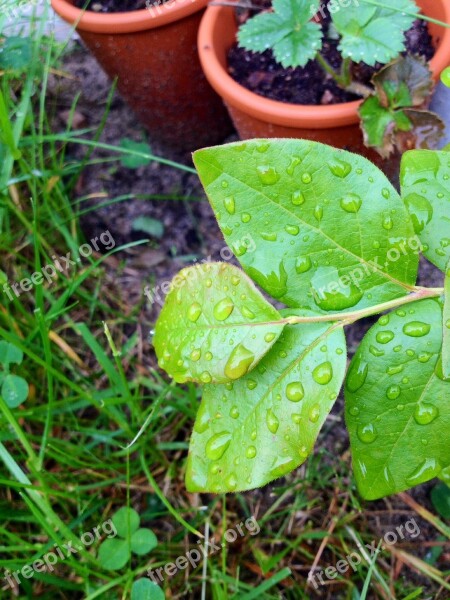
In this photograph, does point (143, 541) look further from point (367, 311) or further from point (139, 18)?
point (139, 18)

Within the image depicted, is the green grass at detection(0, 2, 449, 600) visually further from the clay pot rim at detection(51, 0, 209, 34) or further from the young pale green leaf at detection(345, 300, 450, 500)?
the young pale green leaf at detection(345, 300, 450, 500)

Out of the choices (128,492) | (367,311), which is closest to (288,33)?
(367,311)

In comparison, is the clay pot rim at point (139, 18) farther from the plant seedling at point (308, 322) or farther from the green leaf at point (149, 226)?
the plant seedling at point (308, 322)

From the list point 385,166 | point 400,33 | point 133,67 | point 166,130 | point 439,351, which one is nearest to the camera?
point 439,351

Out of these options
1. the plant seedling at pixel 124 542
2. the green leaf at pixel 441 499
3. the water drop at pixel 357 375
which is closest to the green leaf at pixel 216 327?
the water drop at pixel 357 375

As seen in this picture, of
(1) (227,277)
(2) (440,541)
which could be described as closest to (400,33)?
(1) (227,277)

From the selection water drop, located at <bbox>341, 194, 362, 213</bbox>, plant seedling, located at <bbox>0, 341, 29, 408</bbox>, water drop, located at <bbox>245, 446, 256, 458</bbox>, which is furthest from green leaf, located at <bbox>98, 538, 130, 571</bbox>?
water drop, located at <bbox>341, 194, 362, 213</bbox>

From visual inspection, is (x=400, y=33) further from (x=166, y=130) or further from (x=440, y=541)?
(x=440, y=541)
